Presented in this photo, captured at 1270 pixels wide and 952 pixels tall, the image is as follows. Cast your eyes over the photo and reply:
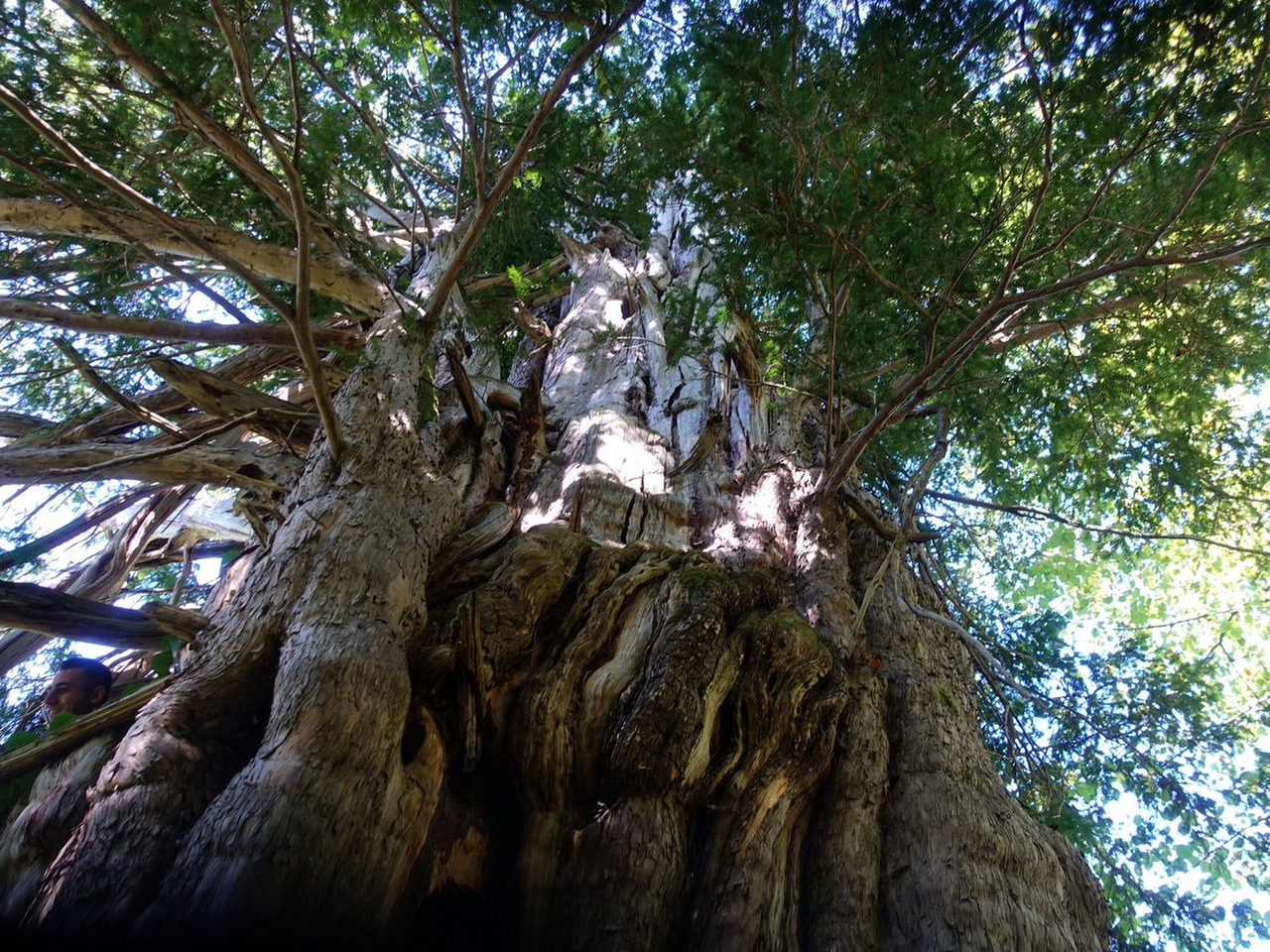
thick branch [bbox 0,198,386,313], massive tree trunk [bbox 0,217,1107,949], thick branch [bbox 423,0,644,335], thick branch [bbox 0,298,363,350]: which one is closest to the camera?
massive tree trunk [bbox 0,217,1107,949]

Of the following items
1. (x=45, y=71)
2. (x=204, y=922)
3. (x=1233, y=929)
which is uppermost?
(x=45, y=71)

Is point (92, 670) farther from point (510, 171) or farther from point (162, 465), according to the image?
point (510, 171)

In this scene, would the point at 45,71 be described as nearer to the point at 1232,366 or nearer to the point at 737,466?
the point at 737,466

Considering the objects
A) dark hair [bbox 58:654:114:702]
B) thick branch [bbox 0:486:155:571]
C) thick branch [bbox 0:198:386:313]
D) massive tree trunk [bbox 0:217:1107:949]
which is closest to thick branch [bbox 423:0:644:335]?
massive tree trunk [bbox 0:217:1107:949]

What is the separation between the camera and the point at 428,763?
2.26 metres

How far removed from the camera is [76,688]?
9.14ft

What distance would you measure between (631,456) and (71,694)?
2798mm

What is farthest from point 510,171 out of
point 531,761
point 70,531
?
point 70,531

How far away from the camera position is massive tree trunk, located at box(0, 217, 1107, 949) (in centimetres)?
187

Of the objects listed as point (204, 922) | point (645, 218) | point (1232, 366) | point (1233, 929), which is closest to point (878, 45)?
point (645, 218)

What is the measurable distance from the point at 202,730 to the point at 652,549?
174 centimetres

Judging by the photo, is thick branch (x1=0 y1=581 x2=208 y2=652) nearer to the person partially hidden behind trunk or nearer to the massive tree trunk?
the massive tree trunk

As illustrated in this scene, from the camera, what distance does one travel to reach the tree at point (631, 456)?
2.19 metres

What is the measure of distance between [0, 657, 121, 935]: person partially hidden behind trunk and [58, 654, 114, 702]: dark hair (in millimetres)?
596
